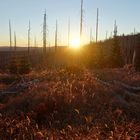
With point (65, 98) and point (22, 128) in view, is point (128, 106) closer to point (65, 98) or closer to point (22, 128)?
point (65, 98)

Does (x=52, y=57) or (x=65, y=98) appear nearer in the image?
(x=65, y=98)

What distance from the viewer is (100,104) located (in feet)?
43.3

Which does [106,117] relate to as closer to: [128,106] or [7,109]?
[128,106]

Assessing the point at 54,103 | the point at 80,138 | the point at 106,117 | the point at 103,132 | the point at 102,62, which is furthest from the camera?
the point at 102,62

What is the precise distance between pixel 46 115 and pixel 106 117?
1610 millimetres

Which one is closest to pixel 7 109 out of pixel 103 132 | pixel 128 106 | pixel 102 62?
pixel 128 106

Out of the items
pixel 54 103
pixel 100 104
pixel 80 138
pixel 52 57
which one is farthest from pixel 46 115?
pixel 52 57

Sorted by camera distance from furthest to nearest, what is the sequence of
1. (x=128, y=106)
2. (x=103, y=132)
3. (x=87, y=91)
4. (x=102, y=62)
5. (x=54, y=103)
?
(x=102, y=62), (x=87, y=91), (x=128, y=106), (x=54, y=103), (x=103, y=132)

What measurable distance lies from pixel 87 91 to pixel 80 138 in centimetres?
724

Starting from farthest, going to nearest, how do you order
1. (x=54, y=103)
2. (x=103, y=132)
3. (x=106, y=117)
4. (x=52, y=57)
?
(x=52, y=57) < (x=54, y=103) < (x=106, y=117) < (x=103, y=132)

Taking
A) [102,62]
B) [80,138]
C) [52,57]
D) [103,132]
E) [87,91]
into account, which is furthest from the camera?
[52,57]

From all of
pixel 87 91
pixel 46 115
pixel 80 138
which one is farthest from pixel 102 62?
pixel 80 138

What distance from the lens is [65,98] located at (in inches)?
515

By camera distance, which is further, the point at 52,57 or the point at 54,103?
the point at 52,57
